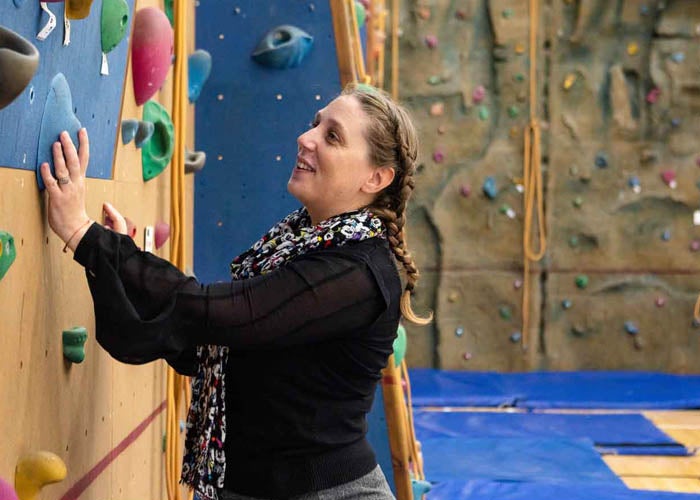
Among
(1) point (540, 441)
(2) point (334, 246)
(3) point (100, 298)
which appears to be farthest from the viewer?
(1) point (540, 441)

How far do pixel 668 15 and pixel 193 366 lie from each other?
15.7ft

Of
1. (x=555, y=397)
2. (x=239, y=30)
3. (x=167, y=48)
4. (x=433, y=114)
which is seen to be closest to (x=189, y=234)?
(x=239, y=30)

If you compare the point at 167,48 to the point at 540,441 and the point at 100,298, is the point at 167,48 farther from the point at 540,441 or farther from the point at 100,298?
the point at 540,441

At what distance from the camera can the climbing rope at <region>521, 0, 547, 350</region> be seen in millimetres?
5418

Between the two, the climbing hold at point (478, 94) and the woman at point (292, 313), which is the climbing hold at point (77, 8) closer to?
the woman at point (292, 313)

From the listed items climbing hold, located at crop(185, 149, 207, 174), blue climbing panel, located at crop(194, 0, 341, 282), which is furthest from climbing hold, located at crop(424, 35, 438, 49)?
climbing hold, located at crop(185, 149, 207, 174)

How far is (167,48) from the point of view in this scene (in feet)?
5.34

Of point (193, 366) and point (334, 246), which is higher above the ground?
point (334, 246)

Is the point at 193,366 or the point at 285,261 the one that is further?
the point at 193,366

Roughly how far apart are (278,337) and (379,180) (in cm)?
32

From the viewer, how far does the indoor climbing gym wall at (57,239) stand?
1.02m

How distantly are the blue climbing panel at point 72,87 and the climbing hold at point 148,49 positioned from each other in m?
0.05

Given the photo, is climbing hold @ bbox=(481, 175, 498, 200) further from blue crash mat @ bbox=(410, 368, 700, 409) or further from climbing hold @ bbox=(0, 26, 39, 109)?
climbing hold @ bbox=(0, 26, 39, 109)

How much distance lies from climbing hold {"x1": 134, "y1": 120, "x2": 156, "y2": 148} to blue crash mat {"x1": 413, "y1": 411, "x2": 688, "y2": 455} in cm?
274
